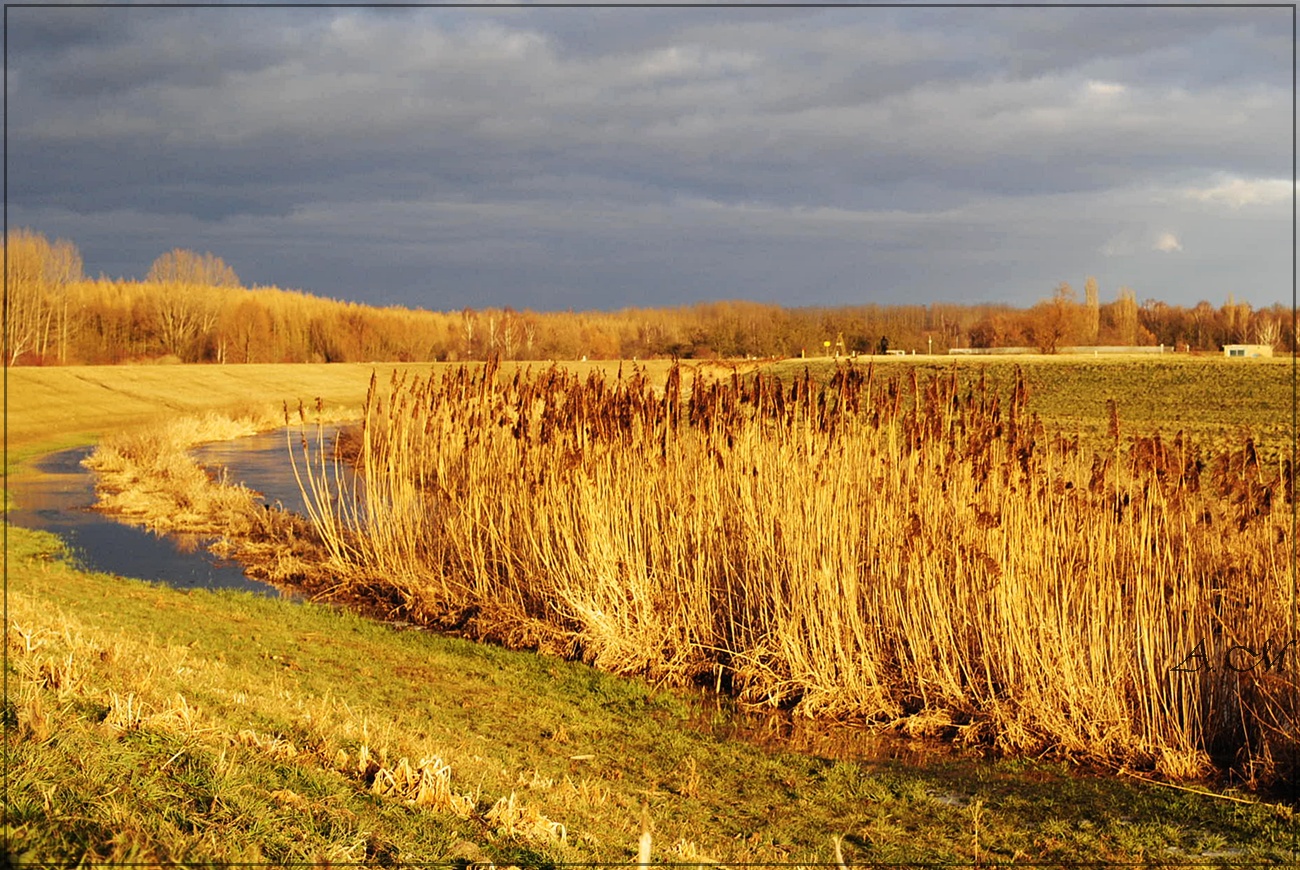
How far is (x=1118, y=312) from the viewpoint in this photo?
7694 centimetres

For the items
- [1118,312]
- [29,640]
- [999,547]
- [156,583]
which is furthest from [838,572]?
[1118,312]

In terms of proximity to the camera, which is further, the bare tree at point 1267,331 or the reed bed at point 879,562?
the bare tree at point 1267,331

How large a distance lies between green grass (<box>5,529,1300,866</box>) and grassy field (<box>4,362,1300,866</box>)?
0.06 ft

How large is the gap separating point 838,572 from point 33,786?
5.82 metres

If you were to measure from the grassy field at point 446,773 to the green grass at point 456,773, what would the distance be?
2 cm

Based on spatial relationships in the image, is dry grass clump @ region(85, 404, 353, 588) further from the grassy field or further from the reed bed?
the grassy field

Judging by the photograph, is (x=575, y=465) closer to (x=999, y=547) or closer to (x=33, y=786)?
(x=999, y=547)

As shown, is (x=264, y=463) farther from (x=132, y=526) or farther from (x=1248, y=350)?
(x=1248, y=350)

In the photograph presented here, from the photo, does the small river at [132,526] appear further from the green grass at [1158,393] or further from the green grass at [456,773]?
the green grass at [1158,393]

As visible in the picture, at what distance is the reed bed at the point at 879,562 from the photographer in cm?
701

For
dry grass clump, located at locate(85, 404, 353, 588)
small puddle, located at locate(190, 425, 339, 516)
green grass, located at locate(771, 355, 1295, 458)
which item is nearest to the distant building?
green grass, located at locate(771, 355, 1295, 458)

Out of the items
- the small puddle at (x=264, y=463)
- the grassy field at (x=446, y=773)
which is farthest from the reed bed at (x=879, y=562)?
the small puddle at (x=264, y=463)

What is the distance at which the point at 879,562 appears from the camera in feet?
27.2

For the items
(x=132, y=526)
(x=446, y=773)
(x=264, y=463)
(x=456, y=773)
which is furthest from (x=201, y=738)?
(x=264, y=463)
